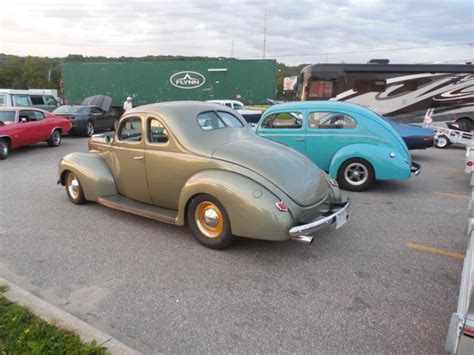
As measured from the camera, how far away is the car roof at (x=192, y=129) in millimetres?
4582

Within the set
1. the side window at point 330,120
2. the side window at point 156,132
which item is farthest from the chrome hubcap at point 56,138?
the side window at point 330,120

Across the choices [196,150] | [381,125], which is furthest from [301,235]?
[381,125]

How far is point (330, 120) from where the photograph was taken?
24.2ft

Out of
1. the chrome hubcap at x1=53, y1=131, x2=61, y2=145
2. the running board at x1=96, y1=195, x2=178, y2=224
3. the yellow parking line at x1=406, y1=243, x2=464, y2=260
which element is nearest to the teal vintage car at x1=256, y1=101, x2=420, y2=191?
the yellow parking line at x1=406, y1=243, x2=464, y2=260

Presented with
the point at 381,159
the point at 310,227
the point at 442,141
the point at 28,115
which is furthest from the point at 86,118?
the point at 442,141

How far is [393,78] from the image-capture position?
1429 centimetres

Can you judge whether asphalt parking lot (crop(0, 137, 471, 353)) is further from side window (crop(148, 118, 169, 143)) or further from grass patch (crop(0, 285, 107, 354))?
side window (crop(148, 118, 169, 143))

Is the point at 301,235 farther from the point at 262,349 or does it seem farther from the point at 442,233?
the point at 442,233

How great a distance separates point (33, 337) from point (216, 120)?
3435 mm

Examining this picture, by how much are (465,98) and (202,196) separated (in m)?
13.9

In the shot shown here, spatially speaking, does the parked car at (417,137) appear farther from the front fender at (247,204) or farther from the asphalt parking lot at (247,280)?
the front fender at (247,204)

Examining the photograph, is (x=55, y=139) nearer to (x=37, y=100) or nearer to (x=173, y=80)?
(x=37, y=100)

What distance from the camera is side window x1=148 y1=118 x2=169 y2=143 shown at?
4.84 m

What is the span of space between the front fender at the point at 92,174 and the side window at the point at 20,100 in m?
13.8
